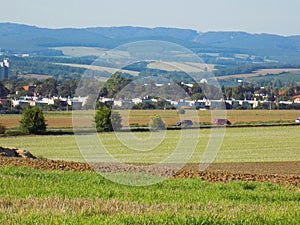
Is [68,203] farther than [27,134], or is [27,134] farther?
[27,134]

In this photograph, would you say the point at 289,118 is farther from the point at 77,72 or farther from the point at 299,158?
the point at 77,72

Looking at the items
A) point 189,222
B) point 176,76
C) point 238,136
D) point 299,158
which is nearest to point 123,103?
point 176,76

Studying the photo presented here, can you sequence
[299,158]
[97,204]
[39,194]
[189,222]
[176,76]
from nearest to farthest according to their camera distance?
[189,222] → [97,204] → [39,194] → [176,76] → [299,158]

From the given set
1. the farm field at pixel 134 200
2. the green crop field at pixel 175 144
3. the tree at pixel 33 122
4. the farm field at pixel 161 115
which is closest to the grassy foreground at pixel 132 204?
the farm field at pixel 134 200

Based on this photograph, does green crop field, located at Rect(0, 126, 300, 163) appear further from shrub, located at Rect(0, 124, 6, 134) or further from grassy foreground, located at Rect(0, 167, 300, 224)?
grassy foreground, located at Rect(0, 167, 300, 224)

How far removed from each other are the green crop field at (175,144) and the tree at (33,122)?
2699 mm

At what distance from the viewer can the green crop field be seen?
28969mm

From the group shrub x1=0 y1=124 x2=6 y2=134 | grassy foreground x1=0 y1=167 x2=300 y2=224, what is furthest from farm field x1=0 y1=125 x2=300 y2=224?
shrub x1=0 y1=124 x2=6 y2=134

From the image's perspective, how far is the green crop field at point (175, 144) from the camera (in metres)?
29.0

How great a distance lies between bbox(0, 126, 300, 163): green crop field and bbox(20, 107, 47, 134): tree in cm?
270

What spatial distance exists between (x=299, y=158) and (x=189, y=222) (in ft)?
104

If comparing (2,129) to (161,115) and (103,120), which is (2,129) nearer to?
(103,120)

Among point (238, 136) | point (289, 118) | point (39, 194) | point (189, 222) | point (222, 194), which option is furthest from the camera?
→ point (289, 118)

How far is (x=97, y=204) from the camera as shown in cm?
974
